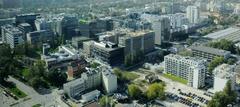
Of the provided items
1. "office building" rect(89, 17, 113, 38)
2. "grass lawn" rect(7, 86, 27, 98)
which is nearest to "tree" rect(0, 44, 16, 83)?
"grass lawn" rect(7, 86, 27, 98)

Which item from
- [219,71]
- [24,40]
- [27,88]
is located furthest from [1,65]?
[219,71]

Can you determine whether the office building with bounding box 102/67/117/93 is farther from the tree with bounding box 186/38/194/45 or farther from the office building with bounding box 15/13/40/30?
the office building with bounding box 15/13/40/30

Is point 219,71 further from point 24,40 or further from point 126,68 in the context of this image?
point 24,40

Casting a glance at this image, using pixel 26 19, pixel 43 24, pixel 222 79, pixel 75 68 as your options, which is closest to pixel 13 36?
pixel 43 24

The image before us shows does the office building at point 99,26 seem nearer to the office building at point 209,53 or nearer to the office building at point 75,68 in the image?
the office building at point 75,68

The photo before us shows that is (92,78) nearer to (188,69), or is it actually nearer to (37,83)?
(37,83)

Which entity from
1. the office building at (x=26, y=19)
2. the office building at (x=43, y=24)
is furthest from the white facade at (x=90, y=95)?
the office building at (x=26, y=19)

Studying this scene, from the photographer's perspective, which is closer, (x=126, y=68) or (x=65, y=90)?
(x=65, y=90)
